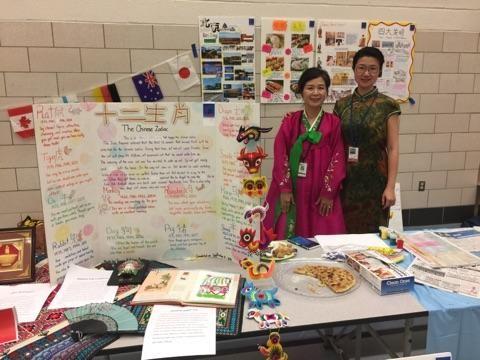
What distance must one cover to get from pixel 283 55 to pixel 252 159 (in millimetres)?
1991

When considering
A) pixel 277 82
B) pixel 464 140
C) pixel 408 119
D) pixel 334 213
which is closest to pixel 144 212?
pixel 334 213

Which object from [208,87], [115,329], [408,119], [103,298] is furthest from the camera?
[408,119]

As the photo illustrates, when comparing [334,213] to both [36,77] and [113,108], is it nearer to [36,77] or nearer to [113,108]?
[113,108]

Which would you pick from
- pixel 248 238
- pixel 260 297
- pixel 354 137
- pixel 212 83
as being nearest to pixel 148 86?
pixel 212 83

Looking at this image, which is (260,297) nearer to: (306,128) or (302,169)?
(302,169)

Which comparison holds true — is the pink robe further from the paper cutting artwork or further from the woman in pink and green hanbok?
the paper cutting artwork

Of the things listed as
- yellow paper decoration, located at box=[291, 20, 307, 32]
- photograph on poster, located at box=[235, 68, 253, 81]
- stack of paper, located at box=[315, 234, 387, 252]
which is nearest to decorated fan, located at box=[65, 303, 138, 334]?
stack of paper, located at box=[315, 234, 387, 252]

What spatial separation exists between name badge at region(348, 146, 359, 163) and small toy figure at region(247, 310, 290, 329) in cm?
138

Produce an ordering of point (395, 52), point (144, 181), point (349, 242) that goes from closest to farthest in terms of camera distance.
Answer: point (144, 181) → point (349, 242) → point (395, 52)

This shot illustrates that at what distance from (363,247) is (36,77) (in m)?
2.64

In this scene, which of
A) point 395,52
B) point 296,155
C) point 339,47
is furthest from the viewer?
point 395,52

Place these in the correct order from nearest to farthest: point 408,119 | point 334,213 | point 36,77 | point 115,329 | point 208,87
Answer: point 115,329 → point 334,213 → point 36,77 → point 208,87 → point 408,119

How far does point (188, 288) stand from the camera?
60.2 inches

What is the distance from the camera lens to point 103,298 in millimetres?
1491
